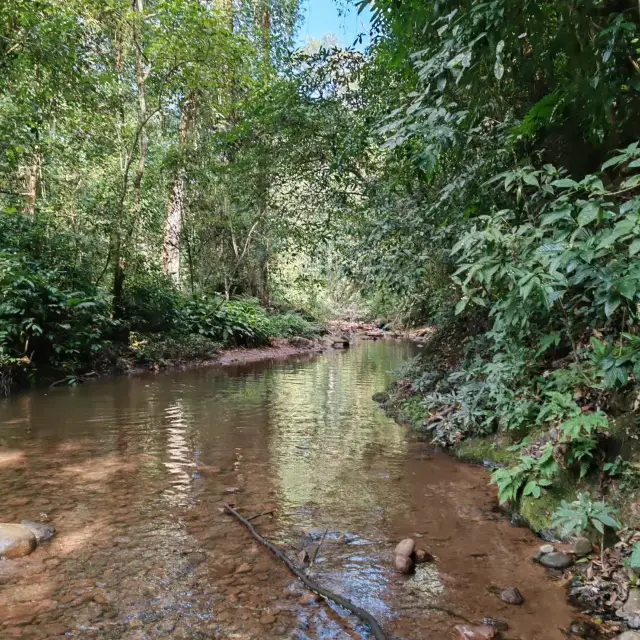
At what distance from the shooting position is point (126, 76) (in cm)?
1404

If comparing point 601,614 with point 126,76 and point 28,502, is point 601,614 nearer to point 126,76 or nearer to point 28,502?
point 28,502

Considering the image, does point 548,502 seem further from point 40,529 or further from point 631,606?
point 40,529

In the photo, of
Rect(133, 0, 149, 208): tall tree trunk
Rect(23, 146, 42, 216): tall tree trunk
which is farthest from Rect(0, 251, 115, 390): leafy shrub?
Rect(23, 146, 42, 216): tall tree trunk

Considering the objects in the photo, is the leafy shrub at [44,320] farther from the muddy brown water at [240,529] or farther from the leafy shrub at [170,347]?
the muddy brown water at [240,529]

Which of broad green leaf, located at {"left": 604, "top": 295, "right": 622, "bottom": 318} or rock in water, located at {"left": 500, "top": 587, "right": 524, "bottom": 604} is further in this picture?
rock in water, located at {"left": 500, "top": 587, "right": 524, "bottom": 604}

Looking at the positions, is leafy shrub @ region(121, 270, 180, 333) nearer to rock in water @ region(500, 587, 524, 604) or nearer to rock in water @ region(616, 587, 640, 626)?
rock in water @ region(500, 587, 524, 604)

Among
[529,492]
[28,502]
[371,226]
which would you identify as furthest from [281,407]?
[529,492]

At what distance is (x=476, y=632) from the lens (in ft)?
8.71

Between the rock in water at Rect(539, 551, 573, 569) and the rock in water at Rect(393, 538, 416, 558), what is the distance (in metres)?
0.87

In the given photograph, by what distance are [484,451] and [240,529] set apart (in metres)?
3.03

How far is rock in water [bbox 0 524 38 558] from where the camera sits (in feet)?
11.2

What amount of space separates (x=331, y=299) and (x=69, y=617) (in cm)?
2859

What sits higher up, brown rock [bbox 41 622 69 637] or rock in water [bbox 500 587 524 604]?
brown rock [bbox 41 622 69 637]

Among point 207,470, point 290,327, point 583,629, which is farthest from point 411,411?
point 290,327
